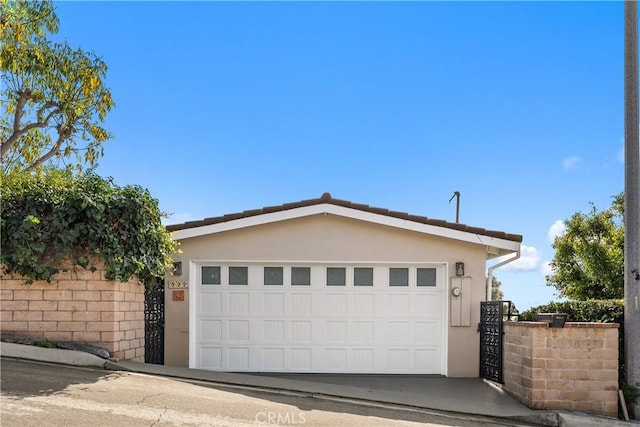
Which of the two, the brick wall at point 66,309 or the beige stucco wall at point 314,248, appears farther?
the beige stucco wall at point 314,248

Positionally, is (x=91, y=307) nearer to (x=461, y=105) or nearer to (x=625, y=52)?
(x=625, y=52)

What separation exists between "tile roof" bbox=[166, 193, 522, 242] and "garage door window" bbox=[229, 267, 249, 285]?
968 mm

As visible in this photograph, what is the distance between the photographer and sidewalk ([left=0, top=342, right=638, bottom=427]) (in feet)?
23.0

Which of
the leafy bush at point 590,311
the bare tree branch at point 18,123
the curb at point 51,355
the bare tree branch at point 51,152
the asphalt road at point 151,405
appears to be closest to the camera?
the asphalt road at point 151,405

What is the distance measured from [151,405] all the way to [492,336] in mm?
5785

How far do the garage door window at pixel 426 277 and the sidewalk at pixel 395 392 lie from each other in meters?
1.89

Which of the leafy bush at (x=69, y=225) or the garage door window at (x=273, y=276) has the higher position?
the leafy bush at (x=69, y=225)

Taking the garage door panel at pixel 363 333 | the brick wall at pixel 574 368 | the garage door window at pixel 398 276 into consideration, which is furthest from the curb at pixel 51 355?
the brick wall at pixel 574 368

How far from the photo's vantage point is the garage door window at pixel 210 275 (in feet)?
32.6

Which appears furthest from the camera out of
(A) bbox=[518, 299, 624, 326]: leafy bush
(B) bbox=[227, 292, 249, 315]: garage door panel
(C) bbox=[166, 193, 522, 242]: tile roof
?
(B) bbox=[227, 292, 249, 315]: garage door panel

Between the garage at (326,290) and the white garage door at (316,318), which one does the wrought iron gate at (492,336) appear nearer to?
the garage at (326,290)

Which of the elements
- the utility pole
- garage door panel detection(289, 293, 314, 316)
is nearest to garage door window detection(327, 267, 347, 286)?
garage door panel detection(289, 293, 314, 316)

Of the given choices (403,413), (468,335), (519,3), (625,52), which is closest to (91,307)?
(403,413)

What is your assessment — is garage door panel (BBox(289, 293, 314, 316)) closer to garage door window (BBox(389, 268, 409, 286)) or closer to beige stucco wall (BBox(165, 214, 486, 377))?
beige stucco wall (BBox(165, 214, 486, 377))
